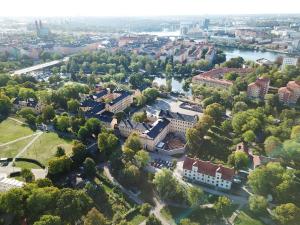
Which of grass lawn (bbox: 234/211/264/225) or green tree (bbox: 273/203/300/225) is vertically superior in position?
green tree (bbox: 273/203/300/225)

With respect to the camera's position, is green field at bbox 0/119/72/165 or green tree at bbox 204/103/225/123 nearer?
green field at bbox 0/119/72/165

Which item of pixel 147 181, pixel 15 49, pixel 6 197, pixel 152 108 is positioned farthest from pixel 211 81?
pixel 15 49

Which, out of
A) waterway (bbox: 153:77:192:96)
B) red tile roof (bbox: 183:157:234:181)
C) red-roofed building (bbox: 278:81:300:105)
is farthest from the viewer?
waterway (bbox: 153:77:192:96)

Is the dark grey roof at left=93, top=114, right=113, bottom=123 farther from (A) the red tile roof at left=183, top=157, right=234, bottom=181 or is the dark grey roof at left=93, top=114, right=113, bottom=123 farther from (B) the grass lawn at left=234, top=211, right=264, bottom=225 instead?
(B) the grass lawn at left=234, top=211, right=264, bottom=225

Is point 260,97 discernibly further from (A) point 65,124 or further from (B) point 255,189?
(A) point 65,124

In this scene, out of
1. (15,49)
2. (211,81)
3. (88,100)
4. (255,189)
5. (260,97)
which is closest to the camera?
(255,189)

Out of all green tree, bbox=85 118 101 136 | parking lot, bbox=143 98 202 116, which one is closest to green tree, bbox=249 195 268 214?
green tree, bbox=85 118 101 136
